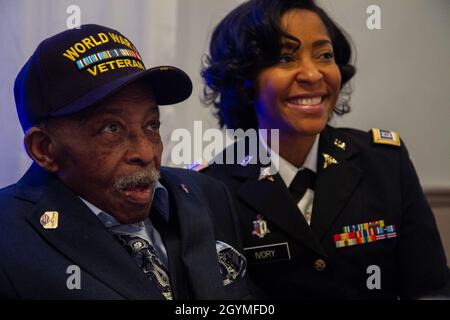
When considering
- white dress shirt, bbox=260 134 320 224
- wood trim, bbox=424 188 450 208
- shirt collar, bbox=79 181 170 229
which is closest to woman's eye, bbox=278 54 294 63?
white dress shirt, bbox=260 134 320 224

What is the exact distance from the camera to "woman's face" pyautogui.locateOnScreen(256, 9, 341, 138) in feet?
4.13

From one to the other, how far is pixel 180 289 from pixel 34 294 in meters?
0.26

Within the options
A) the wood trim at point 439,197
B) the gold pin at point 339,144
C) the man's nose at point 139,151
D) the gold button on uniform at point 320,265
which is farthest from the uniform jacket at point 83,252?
the wood trim at point 439,197

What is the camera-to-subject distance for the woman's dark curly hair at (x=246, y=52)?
1.27 m

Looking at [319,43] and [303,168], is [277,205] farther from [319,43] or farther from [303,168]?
[319,43]

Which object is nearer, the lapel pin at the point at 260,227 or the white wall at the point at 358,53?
the lapel pin at the point at 260,227

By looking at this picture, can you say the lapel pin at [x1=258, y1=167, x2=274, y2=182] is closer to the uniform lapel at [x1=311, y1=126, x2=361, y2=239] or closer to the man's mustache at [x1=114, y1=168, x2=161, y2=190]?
the uniform lapel at [x1=311, y1=126, x2=361, y2=239]

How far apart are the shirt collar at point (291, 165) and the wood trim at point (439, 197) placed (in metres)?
0.58

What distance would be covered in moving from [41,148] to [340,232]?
28.4 inches

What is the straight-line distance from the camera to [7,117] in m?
1.44

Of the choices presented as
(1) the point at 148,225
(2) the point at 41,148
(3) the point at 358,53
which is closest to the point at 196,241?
(1) the point at 148,225

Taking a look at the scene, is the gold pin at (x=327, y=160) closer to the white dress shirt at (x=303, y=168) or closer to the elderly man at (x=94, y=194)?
the white dress shirt at (x=303, y=168)
